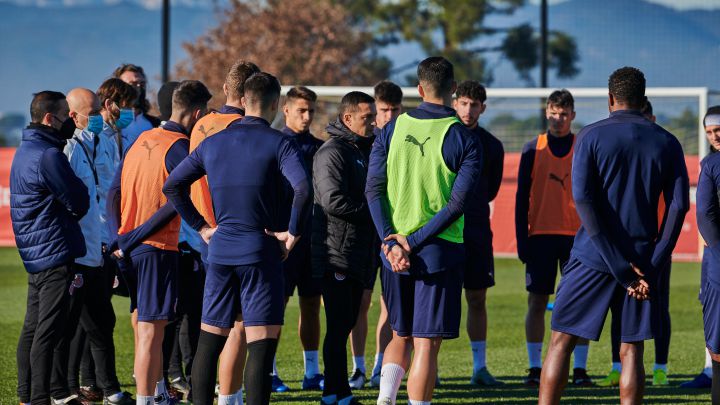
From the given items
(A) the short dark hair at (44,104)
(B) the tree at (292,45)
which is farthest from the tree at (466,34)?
(A) the short dark hair at (44,104)

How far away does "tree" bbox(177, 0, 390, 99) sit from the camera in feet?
156

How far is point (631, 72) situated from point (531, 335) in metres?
3.41

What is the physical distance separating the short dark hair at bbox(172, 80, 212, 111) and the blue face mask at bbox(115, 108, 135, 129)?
1288mm

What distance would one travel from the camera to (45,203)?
7.43 m

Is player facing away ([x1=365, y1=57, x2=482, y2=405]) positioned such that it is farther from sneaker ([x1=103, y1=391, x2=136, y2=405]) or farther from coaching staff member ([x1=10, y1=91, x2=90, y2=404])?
sneaker ([x1=103, y1=391, x2=136, y2=405])

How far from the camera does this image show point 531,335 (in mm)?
9523

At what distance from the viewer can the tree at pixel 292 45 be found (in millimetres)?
47688

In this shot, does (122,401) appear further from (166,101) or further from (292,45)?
(292,45)

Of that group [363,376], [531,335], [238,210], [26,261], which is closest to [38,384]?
[26,261]

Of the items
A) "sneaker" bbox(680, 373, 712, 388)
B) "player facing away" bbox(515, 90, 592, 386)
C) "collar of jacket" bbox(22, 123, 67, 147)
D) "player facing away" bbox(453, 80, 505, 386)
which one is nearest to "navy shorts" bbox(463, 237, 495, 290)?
"player facing away" bbox(453, 80, 505, 386)

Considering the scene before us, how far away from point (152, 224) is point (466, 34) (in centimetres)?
4407

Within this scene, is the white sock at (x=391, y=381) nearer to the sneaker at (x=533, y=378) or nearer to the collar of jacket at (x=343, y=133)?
the collar of jacket at (x=343, y=133)

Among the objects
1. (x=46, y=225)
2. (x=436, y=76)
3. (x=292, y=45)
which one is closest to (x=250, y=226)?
(x=436, y=76)

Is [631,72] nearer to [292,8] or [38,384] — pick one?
[38,384]
